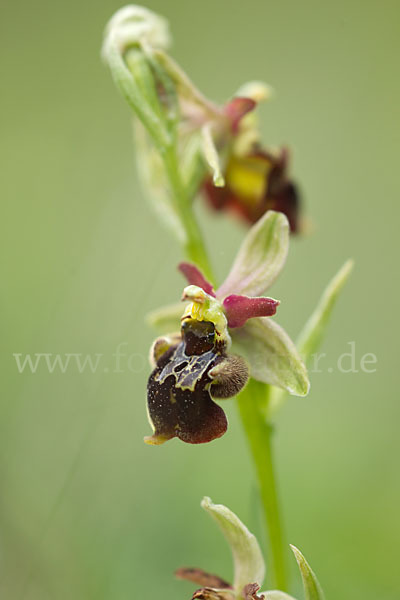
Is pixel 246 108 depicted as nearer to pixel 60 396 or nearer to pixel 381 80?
pixel 60 396

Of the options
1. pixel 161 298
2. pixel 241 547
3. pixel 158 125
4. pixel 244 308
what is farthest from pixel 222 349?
pixel 161 298

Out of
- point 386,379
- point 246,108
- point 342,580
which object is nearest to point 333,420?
point 386,379

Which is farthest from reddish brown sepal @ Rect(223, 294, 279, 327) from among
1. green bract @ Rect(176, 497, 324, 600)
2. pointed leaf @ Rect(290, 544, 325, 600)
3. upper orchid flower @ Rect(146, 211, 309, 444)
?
pointed leaf @ Rect(290, 544, 325, 600)

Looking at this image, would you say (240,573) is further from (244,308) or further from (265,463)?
(244,308)

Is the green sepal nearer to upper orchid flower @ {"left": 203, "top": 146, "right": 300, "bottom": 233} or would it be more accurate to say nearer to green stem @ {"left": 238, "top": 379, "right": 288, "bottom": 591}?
green stem @ {"left": 238, "top": 379, "right": 288, "bottom": 591}

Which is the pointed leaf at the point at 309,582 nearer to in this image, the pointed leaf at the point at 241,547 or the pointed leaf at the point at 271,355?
the pointed leaf at the point at 241,547

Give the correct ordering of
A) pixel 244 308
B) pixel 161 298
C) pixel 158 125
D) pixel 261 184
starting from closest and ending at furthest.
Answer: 1. pixel 244 308
2. pixel 158 125
3. pixel 261 184
4. pixel 161 298

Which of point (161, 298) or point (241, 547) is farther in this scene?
point (161, 298)
